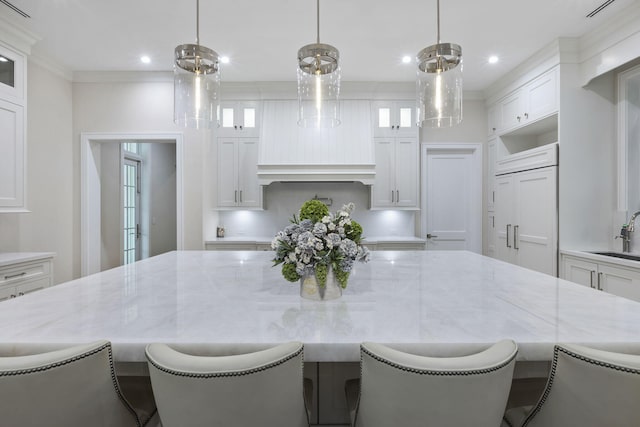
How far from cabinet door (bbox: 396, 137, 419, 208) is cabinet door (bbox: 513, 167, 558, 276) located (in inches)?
43.4

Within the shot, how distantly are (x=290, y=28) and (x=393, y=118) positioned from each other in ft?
5.90

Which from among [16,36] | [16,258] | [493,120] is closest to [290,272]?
[16,258]

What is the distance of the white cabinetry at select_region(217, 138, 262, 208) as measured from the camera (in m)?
4.12

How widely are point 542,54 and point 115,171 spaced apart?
517 cm

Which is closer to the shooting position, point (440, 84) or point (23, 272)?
point (440, 84)

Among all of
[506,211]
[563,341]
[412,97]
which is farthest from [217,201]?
[563,341]

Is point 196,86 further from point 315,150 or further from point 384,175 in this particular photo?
point 384,175

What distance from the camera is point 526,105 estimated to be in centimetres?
355

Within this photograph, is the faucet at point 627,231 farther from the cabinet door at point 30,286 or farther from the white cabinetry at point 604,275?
the cabinet door at point 30,286

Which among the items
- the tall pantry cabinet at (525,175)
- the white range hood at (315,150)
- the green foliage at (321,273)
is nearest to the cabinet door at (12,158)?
the white range hood at (315,150)

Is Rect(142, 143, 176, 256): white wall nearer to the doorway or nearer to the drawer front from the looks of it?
the doorway

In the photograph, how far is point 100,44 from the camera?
10.5 feet

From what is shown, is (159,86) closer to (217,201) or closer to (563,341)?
(217,201)

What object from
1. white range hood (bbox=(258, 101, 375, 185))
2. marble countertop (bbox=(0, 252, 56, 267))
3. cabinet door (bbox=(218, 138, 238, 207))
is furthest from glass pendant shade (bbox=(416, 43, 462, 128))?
marble countertop (bbox=(0, 252, 56, 267))
